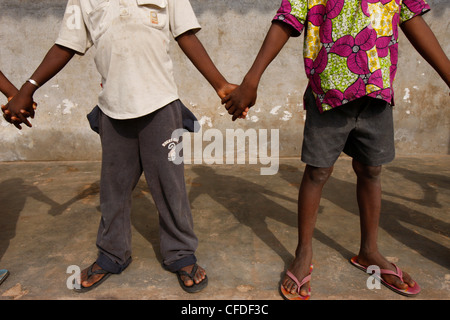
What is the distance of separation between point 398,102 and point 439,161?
827 mm

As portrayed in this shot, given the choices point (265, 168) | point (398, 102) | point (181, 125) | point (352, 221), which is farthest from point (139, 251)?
point (398, 102)

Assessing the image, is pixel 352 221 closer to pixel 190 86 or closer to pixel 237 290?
pixel 237 290

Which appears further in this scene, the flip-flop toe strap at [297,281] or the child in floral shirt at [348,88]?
the flip-flop toe strap at [297,281]

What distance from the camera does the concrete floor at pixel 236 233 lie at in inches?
74.0

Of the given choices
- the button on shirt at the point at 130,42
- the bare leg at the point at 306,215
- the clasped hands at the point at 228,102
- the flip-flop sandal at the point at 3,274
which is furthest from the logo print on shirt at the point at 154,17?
the flip-flop sandal at the point at 3,274

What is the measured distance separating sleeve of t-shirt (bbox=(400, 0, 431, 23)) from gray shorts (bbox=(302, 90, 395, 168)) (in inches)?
16.2

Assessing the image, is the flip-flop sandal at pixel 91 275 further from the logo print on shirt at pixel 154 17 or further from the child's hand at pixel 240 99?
the logo print on shirt at pixel 154 17

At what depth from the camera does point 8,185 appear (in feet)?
11.7

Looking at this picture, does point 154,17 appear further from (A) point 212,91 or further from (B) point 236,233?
(A) point 212,91

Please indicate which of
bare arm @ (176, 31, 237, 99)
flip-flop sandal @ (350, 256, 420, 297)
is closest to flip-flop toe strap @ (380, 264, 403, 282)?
flip-flop sandal @ (350, 256, 420, 297)

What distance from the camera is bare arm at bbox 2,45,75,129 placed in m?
1.83

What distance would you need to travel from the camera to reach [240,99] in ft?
5.86

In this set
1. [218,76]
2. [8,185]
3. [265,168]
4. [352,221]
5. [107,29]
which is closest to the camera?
[107,29]

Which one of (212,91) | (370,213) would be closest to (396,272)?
(370,213)
